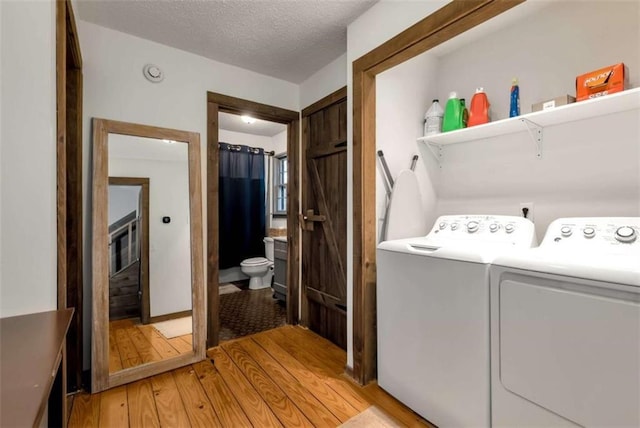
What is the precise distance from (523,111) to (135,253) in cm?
290

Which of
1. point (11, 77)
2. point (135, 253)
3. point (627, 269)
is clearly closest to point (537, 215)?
point (627, 269)

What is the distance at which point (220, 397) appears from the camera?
1823mm

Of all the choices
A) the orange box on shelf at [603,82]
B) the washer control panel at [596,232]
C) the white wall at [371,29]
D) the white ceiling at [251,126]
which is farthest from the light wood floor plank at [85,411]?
the white ceiling at [251,126]

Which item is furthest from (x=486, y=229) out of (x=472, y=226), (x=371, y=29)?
(x=371, y=29)

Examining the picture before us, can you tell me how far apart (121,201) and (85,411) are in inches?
50.8

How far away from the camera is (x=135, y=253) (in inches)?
85.7

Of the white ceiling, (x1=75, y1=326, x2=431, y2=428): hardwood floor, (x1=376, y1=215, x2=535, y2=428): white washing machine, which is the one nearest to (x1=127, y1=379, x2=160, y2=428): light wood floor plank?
(x1=75, y1=326, x2=431, y2=428): hardwood floor

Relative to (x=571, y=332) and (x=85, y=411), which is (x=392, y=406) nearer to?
(x=571, y=332)

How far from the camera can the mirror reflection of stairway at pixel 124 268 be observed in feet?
6.70

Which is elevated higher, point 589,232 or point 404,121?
point 404,121

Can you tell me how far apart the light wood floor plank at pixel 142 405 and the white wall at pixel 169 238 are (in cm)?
51

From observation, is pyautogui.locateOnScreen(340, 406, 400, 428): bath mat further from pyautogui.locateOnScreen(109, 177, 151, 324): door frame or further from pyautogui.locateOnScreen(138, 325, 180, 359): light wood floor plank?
pyautogui.locateOnScreen(109, 177, 151, 324): door frame

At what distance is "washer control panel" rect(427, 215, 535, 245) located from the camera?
5.35ft

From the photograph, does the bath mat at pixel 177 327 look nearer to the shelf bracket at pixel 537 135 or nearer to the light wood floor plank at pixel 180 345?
the light wood floor plank at pixel 180 345
